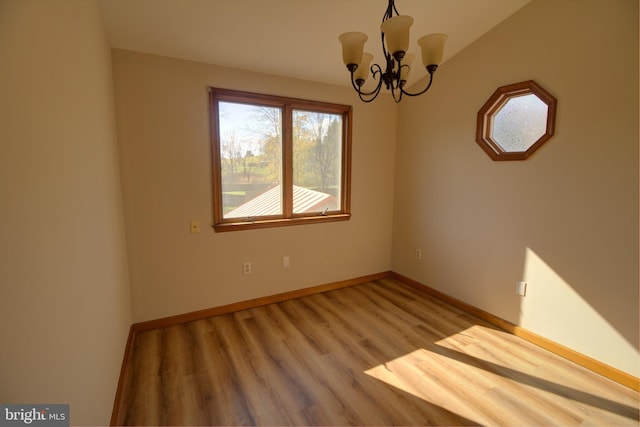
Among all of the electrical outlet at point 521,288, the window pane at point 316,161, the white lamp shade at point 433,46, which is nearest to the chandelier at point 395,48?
the white lamp shade at point 433,46

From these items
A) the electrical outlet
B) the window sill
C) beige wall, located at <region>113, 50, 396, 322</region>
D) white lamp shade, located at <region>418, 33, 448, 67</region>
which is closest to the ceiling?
beige wall, located at <region>113, 50, 396, 322</region>

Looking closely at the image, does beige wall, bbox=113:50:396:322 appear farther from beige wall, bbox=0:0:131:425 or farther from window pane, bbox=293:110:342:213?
beige wall, bbox=0:0:131:425

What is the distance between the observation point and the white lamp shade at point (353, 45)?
1.48 metres

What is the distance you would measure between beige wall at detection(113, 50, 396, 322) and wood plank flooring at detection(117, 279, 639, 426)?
12.6 inches

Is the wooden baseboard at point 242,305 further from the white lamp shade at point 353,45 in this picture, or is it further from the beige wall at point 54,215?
the white lamp shade at point 353,45

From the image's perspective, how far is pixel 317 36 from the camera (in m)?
2.45

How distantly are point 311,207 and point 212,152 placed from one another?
1182 mm

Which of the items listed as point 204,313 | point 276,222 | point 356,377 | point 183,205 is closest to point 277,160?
point 276,222

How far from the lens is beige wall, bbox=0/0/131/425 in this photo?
73 centimetres

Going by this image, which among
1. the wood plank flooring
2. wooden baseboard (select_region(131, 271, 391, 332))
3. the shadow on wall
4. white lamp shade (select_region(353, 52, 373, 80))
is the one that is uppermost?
white lamp shade (select_region(353, 52, 373, 80))

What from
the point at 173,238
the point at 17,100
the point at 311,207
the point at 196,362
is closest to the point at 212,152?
the point at 173,238

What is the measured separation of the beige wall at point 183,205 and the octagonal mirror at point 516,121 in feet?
4.36

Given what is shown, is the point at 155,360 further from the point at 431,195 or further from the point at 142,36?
the point at 431,195

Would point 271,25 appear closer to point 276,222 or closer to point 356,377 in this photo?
point 276,222
